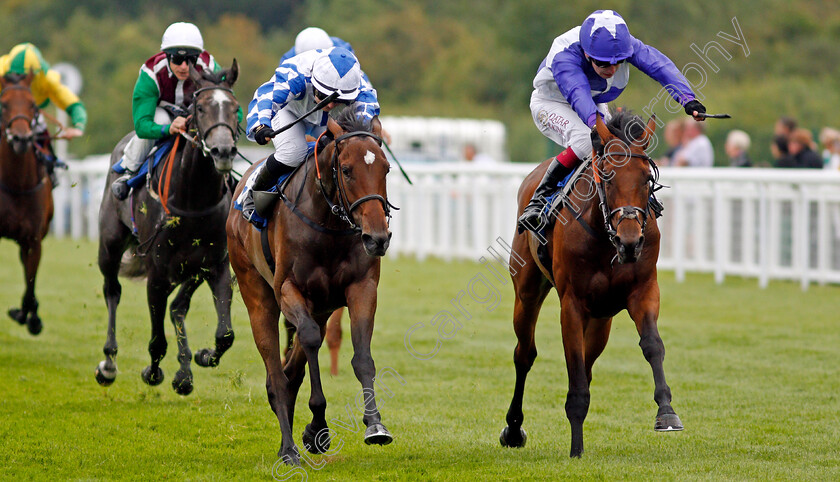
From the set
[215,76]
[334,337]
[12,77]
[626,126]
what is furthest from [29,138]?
[626,126]

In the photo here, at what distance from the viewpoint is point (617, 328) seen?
10.1 meters

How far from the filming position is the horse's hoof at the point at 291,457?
207 inches

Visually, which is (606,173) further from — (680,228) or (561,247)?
(680,228)

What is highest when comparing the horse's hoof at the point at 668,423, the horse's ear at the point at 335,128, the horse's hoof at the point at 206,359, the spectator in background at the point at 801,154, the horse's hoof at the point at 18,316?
the spectator in background at the point at 801,154

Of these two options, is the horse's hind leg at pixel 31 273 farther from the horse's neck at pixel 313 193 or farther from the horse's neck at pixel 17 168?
the horse's neck at pixel 313 193

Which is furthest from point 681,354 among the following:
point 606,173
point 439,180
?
point 439,180

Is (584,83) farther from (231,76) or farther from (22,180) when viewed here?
(22,180)

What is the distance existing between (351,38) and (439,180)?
29486mm

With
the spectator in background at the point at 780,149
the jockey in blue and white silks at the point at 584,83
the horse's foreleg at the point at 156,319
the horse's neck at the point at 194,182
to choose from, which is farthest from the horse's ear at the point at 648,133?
the spectator in background at the point at 780,149

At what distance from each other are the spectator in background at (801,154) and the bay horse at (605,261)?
7.41 m

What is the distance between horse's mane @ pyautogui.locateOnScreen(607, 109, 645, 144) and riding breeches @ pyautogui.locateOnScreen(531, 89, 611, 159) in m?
0.40

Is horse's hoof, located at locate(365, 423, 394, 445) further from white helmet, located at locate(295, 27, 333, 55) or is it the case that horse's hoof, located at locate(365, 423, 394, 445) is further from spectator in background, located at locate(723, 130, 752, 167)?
spectator in background, located at locate(723, 130, 752, 167)

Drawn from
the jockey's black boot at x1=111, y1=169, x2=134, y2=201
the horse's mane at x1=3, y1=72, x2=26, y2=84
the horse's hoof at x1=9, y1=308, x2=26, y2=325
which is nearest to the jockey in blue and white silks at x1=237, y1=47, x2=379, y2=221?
the jockey's black boot at x1=111, y1=169, x2=134, y2=201

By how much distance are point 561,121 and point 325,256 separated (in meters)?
1.58
